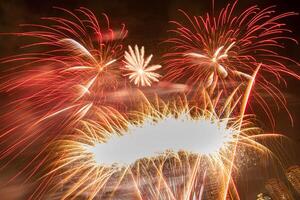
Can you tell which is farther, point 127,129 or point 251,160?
point 251,160

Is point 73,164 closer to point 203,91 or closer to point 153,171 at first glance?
point 203,91

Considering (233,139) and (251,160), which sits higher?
(251,160)

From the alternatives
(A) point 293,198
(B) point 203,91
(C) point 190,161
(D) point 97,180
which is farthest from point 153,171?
(A) point 293,198

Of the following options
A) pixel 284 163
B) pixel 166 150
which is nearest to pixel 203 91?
pixel 166 150

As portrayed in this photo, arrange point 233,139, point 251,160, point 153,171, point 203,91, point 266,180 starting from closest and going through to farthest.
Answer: point 203,91, point 233,139, point 153,171, point 251,160, point 266,180

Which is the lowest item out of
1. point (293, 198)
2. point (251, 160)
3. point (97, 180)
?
point (97, 180)

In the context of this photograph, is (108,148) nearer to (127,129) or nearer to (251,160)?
(127,129)

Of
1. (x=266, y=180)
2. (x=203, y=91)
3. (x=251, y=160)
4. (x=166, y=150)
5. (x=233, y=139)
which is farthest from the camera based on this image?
(x=266, y=180)

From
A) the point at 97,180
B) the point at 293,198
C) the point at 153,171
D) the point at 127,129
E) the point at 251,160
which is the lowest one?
the point at 97,180

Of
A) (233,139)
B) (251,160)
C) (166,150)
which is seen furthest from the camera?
(251,160)

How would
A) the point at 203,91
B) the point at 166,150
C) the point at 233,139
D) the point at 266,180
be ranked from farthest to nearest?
the point at 266,180 → the point at 166,150 → the point at 233,139 → the point at 203,91
